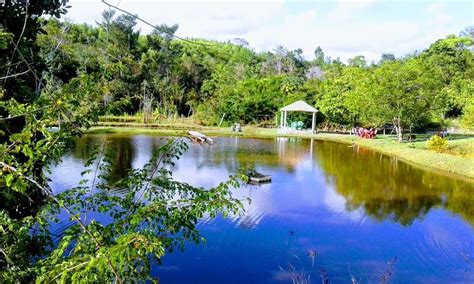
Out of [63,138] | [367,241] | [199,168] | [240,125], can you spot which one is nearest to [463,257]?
[367,241]

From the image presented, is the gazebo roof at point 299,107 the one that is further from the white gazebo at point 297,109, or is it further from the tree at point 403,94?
the tree at point 403,94

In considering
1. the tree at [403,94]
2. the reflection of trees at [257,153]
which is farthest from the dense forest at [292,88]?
the reflection of trees at [257,153]

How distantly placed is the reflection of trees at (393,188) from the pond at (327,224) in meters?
0.03

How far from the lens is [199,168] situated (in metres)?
15.8

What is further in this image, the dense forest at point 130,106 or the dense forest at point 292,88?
the dense forest at point 292,88

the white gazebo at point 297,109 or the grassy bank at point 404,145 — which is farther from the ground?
the white gazebo at point 297,109

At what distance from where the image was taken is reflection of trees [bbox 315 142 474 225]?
463 inches

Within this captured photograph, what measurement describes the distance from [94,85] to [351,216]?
8.97 meters

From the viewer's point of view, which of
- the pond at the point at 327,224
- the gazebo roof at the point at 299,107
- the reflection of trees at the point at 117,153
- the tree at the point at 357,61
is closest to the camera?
the pond at the point at 327,224

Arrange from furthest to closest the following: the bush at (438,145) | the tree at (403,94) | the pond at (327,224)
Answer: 1. the tree at (403,94)
2. the bush at (438,145)
3. the pond at (327,224)

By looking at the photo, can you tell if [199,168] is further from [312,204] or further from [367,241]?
[367,241]

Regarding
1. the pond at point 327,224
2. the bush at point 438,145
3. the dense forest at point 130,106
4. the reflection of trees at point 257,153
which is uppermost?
the dense forest at point 130,106

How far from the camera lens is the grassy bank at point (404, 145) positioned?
17.5 m

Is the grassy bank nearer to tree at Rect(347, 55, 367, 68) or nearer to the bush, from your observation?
the bush
